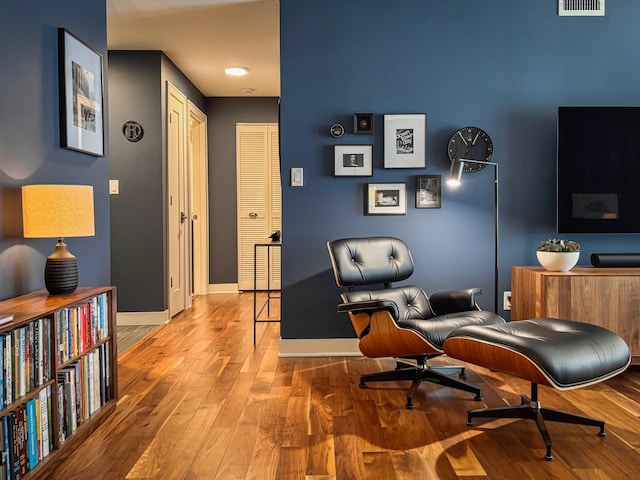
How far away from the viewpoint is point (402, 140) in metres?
3.61

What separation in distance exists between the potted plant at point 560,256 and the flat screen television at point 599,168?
0.36m

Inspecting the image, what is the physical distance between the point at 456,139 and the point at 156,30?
100 inches

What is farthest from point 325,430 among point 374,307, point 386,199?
point 386,199

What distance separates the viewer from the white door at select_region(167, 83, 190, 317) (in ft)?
16.4

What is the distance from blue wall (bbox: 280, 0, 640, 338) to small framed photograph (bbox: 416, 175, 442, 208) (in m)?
0.05

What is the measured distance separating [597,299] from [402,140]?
156 cm

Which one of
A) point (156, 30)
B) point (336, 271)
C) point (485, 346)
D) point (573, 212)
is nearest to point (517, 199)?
point (573, 212)

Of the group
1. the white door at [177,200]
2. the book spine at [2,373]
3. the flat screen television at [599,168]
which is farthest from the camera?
the white door at [177,200]

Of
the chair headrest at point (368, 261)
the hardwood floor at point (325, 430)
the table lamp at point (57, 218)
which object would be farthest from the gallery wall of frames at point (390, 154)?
the table lamp at point (57, 218)

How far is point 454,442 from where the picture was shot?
7.26 ft

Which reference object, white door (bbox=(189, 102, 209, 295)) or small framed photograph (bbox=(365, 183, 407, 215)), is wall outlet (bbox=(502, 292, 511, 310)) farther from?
white door (bbox=(189, 102, 209, 295))

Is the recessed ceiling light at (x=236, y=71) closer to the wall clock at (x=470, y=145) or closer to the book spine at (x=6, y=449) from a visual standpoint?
the wall clock at (x=470, y=145)

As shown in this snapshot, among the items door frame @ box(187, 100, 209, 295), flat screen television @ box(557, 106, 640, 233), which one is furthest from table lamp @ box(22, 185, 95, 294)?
door frame @ box(187, 100, 209, 295)

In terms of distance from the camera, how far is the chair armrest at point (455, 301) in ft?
9.78
